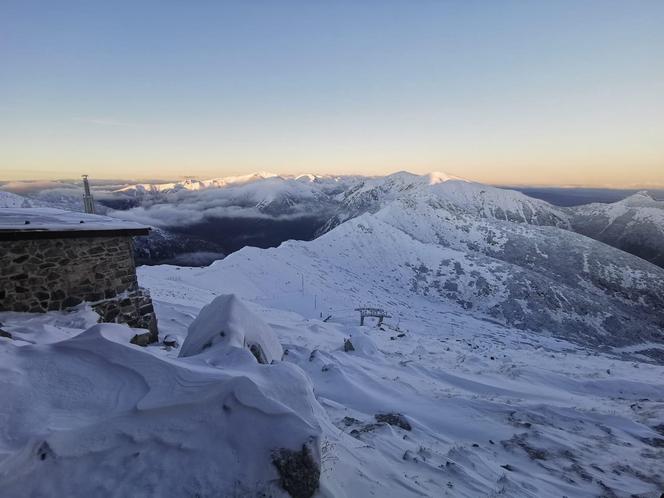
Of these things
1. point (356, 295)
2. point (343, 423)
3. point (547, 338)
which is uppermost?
point (343, 423)

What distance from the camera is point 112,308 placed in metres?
10.8

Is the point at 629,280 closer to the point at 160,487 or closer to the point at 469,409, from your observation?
the point at 469,409

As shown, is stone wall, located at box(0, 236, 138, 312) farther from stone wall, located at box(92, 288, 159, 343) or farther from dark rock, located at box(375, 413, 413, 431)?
dark rock, located at box(375, 413, 413, 431)

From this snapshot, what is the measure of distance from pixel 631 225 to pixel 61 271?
21686 centimetres

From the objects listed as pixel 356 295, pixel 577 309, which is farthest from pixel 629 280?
pixel 356 295

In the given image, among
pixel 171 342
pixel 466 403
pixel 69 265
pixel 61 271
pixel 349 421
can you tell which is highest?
pixel 69 265

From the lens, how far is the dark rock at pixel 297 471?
4133mm

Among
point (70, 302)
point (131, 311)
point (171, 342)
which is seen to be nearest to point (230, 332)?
point (171, 342)

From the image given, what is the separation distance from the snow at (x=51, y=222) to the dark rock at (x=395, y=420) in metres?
8.86

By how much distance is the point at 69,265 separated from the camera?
10.1 metres

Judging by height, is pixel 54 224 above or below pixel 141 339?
above

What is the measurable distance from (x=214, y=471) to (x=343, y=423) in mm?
4492

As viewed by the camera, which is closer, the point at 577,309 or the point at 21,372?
the point at 21,372

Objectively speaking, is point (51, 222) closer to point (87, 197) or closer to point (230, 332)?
point (230, 332)
